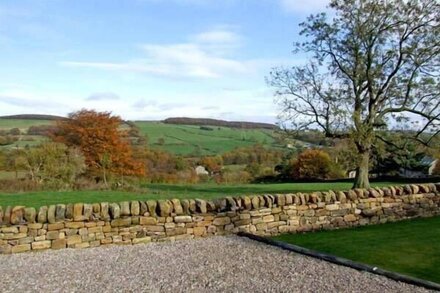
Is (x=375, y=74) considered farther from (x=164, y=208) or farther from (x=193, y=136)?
(x=193, y=136)

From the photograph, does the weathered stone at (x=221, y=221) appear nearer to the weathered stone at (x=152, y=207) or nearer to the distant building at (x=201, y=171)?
the weathered stone at (x=152, y=207)

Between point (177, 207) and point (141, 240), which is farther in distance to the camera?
point (177, 207)

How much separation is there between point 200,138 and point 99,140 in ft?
45.9

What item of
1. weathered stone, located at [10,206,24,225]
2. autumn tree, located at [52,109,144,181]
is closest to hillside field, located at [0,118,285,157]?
autumn tree, located at [52,109,144,181]

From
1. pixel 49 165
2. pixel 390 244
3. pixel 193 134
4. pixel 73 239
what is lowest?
pixel 73 239

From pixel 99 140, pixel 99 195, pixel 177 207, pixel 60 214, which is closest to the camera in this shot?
pixel 60 214

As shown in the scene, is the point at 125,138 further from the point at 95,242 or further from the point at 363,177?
the point at 95,242

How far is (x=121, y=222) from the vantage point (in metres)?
9.14

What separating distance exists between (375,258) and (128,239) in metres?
4.60

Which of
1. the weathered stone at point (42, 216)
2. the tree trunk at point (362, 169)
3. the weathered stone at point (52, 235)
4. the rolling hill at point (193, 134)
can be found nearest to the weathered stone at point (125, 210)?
the weathered stone at point (52, 235)

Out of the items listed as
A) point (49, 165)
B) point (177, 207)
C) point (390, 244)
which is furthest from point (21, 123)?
point (390, 244)

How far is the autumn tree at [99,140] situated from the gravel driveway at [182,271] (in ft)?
69.6

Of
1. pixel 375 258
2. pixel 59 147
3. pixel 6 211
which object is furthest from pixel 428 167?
pixel 6 211

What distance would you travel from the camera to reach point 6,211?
8531mm
